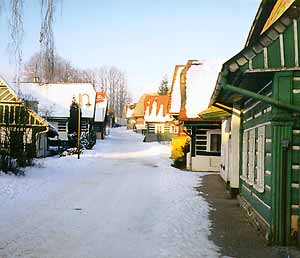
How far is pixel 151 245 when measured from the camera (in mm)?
7891

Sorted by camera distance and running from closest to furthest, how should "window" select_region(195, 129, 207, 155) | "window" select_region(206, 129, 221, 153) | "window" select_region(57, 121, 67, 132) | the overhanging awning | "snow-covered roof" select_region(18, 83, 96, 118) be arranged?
1. the overhanging awning
2. "window" select_region(206, 129, 221, 153)
3. "window" select_region(195, 129, 207, 155)
4. "snow-covered roof" select_region(18, 83, 96, 118)
5. "window" select_region(57, 121, 67, 132)

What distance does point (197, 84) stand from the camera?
28.0 m

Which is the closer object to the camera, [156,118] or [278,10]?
[278,10]

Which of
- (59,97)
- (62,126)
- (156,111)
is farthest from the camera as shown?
(156,111)

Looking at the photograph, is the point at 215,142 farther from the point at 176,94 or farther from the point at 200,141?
the point at 176,94

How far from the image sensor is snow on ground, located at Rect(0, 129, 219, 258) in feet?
24.8

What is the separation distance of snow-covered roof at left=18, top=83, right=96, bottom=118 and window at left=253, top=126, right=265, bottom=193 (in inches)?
1459

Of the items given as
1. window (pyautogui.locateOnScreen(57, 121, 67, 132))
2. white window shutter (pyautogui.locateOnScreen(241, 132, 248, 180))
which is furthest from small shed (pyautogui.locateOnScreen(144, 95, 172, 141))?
white window shutter (pyautogui.locateOnScreen(241, 132, 248, 180))

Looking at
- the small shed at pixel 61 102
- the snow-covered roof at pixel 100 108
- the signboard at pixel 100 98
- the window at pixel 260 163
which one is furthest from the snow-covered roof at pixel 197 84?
the signboard at pixel 100 98

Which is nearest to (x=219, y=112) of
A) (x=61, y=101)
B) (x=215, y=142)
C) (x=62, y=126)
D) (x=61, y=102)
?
(x=215, y=142)

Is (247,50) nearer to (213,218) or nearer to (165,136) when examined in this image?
(213,218)

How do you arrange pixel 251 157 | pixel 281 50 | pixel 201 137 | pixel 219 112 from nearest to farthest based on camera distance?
pixel 281 50, pixel 251 157, pixel 219 112, pixel 201 137

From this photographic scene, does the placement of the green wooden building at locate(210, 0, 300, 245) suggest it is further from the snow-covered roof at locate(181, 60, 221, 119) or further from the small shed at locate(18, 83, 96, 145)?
the small shed at locate(18, 83, 96, 145)

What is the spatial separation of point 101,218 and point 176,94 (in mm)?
20010
